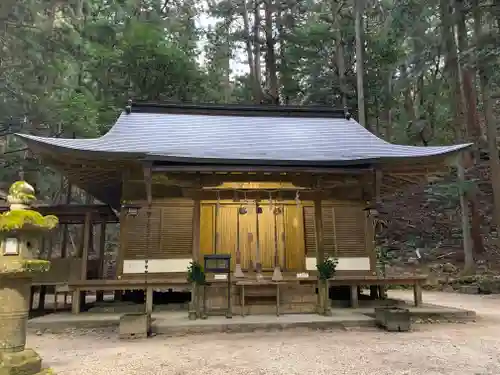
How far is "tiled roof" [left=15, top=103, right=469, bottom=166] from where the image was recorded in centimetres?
795

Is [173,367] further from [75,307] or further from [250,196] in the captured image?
[250,196]

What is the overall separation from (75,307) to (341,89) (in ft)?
55.5

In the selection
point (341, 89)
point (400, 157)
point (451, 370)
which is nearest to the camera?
point (451, 370)

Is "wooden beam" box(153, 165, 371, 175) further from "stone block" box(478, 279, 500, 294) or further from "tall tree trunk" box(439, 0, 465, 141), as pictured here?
"tall tree trunk" box(439, 0, 465, 141)

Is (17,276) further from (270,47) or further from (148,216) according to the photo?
(270,47)

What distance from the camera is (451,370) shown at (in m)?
4.39

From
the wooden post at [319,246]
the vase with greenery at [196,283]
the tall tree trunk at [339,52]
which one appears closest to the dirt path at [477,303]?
the wooden post at [319,246]

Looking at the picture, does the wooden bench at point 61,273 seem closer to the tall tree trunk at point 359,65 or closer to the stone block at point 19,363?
the stone block at point 19,363

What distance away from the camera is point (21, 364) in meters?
3.87

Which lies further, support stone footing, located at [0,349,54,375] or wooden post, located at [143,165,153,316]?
wooden post, located at [143,165,153,316]

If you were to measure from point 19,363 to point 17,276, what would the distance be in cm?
86

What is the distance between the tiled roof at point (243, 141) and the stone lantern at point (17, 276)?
3361mm

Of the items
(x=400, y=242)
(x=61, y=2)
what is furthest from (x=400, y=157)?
(x=400, y=242)

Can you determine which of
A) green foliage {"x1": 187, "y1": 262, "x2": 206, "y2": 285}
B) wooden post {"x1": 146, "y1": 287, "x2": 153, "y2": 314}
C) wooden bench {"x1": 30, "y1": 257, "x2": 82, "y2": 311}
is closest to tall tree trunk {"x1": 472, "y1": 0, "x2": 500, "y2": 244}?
green foliage {"x1": 187, "y1": 262, "x2": 206, "y2": 285}
